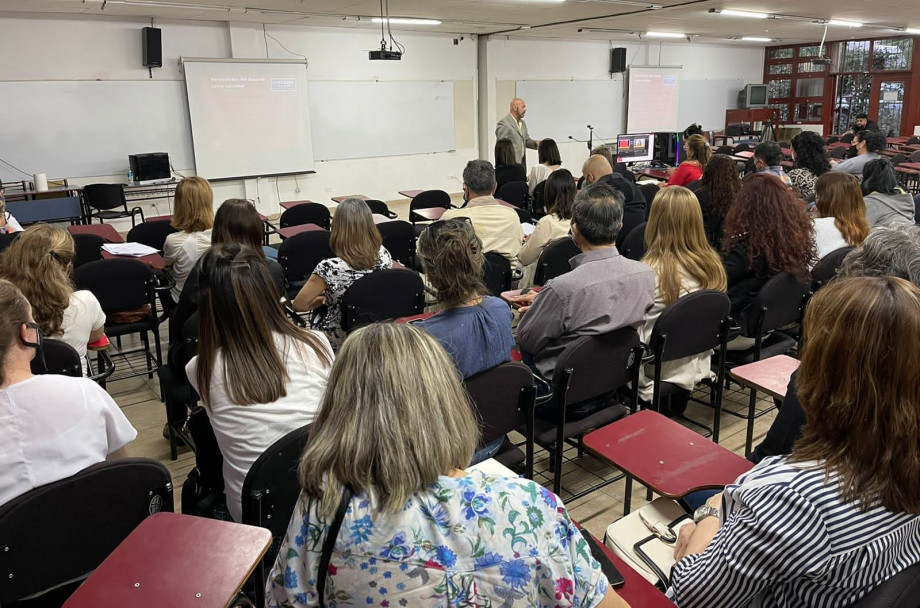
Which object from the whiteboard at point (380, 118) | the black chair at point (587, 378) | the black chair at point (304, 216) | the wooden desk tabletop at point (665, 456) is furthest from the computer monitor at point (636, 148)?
the wooden desk tabletop at point (665, 456)

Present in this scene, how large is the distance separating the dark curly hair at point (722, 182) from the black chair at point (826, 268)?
135 cm

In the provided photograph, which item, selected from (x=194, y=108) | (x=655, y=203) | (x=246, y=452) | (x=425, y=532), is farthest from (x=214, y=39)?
(x=425, y=532)

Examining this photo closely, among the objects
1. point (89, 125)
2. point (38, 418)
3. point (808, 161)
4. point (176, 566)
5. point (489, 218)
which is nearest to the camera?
point (176, 566)

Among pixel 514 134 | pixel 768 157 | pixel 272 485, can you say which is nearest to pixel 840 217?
pixel 768 157

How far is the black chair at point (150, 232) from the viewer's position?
5.21 m

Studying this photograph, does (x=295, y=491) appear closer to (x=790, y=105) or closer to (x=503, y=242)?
(x=503, y=242)

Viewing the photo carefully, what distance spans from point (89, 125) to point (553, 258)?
7.13 meters

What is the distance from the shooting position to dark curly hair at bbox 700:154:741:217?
493 centimetres

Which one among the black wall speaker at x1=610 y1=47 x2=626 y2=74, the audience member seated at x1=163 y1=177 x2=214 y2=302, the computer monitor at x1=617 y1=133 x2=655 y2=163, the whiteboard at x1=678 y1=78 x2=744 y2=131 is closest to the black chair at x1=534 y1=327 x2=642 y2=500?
the audience member seated at x1=163 y1=177 x2=214 y2=302

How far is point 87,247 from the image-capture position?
15.3 feet

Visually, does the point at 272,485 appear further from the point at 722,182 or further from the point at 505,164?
the point at 505,164

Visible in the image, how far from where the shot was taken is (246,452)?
1926mm

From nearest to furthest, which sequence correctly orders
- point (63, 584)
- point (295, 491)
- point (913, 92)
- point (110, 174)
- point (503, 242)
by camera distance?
point (63, 584), point (295, 491), point (503, 242), point (110, 174), point (913, 92)

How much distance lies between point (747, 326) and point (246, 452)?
8.67ft
